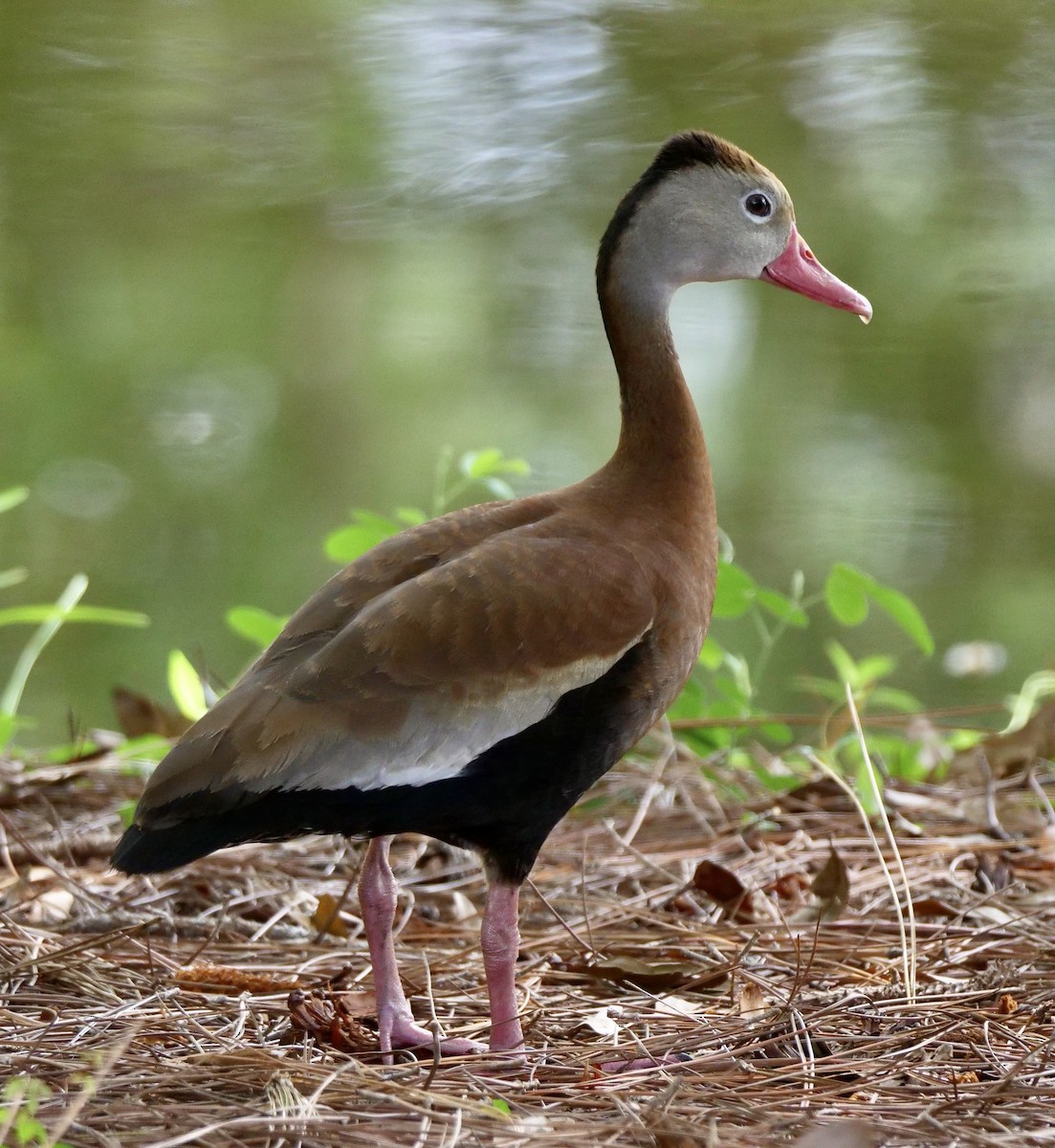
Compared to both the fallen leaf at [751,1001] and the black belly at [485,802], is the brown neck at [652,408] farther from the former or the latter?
the fallen leaf at [751,1001]

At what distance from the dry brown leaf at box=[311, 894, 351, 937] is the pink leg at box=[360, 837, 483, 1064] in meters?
0.26

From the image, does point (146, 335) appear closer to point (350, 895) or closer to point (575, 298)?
point (575, 298)

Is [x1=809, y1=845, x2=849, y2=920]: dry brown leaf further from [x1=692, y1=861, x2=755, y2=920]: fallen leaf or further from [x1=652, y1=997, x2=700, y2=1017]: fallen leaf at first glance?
[x1=652, y1=997, x2=700, y2=1017]: fallen leaf

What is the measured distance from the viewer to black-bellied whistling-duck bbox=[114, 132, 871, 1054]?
1.97 m

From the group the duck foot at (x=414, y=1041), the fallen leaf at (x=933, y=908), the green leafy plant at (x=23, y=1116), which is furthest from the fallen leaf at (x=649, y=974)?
the green leafy plant at (x=23, y=1116)

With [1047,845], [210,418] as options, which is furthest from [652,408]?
[210,418]

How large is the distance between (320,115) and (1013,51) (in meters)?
2.50

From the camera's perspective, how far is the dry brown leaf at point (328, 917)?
8.29ft

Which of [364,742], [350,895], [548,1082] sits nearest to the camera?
[548,1082]

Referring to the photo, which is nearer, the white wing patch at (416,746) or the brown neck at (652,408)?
the white wing patch at (416,746)

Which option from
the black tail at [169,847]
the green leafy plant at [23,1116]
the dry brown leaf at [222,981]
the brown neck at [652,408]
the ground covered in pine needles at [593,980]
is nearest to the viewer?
the green leafy plant at [23,1116]

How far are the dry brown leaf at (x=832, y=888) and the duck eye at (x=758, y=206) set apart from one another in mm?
1186

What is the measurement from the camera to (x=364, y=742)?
6.53 ft

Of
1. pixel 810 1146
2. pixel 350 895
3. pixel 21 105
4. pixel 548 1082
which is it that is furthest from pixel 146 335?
pixel 810 1146
